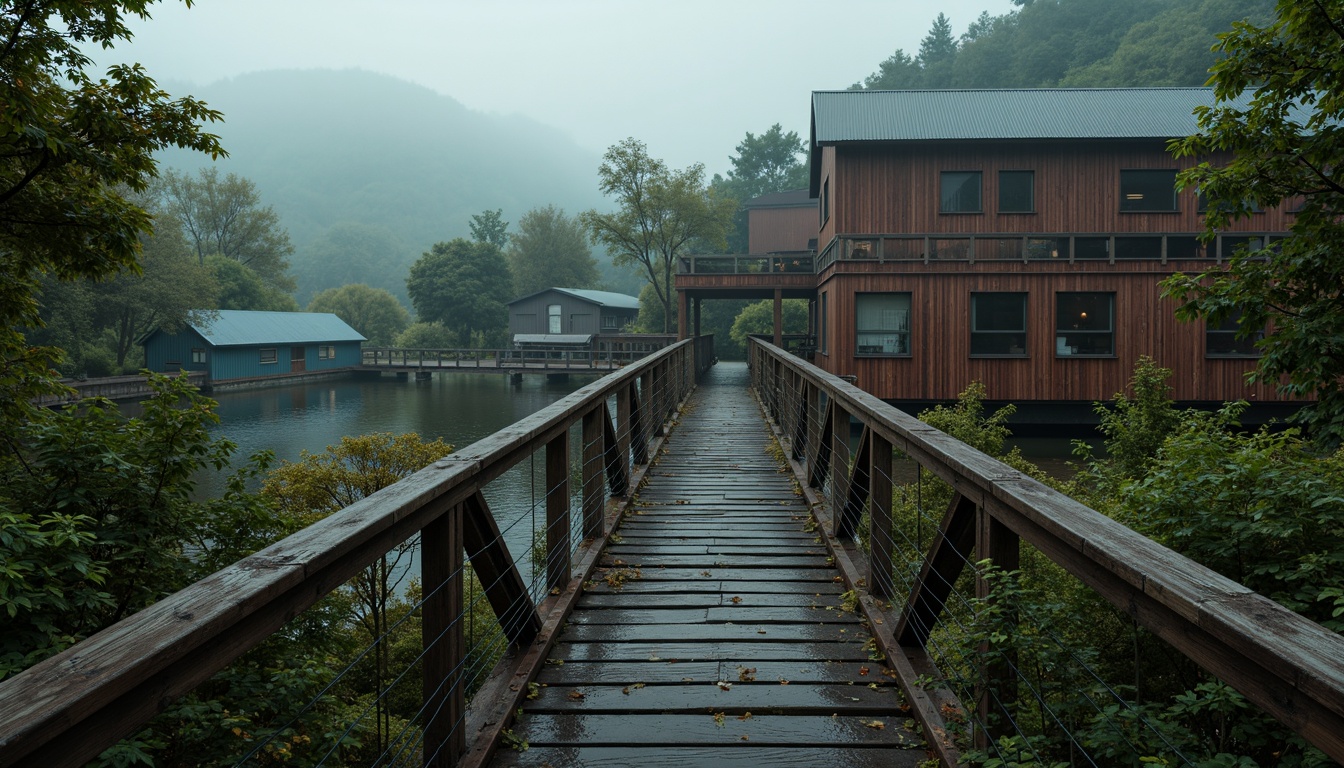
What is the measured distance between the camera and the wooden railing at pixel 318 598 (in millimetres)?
1136

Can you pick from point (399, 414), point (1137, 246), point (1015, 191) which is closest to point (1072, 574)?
point (1137, 246)

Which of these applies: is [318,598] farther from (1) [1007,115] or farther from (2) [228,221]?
(2) [228,221]

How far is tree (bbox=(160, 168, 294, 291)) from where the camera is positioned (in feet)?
201

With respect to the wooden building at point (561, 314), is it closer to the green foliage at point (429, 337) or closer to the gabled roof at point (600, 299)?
the gabled roof at point (600, 299)

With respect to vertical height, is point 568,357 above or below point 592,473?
above

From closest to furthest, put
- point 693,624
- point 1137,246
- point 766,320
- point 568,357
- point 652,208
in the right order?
point 693,624
point 1137,246
point 766,320
point 568,357
point 652,208

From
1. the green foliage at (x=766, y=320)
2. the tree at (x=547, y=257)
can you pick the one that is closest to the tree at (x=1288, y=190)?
the green foliage at (x=766, y=320)

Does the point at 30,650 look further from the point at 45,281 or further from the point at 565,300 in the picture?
the point at 565,300

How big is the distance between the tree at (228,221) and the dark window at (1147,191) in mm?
56098

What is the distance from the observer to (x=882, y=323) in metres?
18.7

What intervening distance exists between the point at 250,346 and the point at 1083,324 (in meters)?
33.9

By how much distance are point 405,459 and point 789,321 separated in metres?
26.4

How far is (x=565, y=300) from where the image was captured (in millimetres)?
51156

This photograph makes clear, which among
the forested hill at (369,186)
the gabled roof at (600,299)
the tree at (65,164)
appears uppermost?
the forested hill at (369,186)
